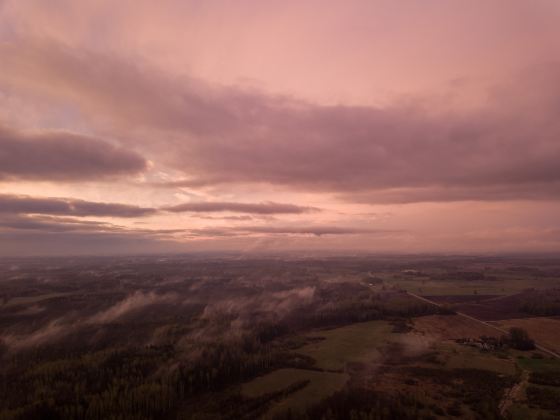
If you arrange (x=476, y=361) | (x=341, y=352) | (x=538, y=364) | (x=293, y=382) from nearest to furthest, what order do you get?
1. (x=293, y=382)
2. (x=538, y=364)
3. (x=476, y=361)
4. (x=341, y=352)

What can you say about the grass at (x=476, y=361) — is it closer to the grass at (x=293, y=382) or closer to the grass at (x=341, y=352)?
the grass at (x=341, y=352)

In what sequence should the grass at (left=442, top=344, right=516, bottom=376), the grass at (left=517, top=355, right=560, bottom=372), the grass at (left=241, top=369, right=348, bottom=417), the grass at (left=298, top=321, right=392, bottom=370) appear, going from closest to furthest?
the grass at (left=241, top=369, right=348, bottom=417), the grass at (left=517, top=355, right=560, bottom=372), the grass at (left=442, top=344, right=516, bottom=376), the grass at (left=298, top=321, right=392, bottom=370)

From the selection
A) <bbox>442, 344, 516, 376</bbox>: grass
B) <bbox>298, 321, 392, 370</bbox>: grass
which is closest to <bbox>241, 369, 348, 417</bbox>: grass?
<bbox>298, 321, 392, 370</bbox>: grass

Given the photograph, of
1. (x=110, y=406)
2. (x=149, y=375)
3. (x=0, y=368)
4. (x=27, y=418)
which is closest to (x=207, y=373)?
(x=149, y=375)

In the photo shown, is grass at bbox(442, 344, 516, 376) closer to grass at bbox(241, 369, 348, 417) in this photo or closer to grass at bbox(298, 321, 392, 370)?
grass at bbox(298, 321, 392, 370)

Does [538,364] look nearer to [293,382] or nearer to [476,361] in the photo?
[476,361]

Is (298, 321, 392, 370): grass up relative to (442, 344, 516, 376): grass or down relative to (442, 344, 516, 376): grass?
down

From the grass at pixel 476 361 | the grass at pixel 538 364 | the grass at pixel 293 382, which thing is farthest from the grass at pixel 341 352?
Result: the grass at pixel 538 364

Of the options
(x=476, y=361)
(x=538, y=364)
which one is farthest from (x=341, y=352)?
(x=538, y=364)
